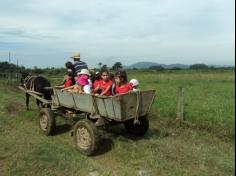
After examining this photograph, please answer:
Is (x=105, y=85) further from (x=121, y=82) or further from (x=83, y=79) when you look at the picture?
(x=83, y=79)

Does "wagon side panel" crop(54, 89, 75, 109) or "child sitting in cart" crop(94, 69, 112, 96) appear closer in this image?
"child sitting in cart" crop(94, 69, 112, 96)

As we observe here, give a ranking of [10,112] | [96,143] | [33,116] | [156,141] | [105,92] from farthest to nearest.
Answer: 1. [10,112]
2. [33,116]
3. [156,141]
4. [105,92]
5. [96,143]

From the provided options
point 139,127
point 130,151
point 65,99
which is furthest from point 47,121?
point 130,151

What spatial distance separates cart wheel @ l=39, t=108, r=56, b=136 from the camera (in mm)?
8516

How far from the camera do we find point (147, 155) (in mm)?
6832

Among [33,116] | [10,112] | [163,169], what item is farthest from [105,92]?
[10,112]

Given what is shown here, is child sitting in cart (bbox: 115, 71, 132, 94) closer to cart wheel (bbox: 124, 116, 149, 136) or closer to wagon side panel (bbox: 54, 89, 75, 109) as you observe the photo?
cart wheel (bbox: 124, 116, 149, 136)

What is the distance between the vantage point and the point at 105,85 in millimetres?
7625

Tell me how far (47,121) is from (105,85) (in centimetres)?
200

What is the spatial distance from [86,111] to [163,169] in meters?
2.29

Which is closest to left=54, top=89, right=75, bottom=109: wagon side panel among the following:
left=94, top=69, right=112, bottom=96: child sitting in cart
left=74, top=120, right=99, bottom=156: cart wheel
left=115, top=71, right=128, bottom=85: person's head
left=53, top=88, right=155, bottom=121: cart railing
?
left=53, top=88, right=155, bottom=121: cart railing

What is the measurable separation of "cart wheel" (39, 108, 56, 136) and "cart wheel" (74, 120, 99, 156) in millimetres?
1348

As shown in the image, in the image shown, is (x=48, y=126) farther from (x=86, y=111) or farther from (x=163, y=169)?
(x=163, y=169)

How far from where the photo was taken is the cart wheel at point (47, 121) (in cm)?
852
